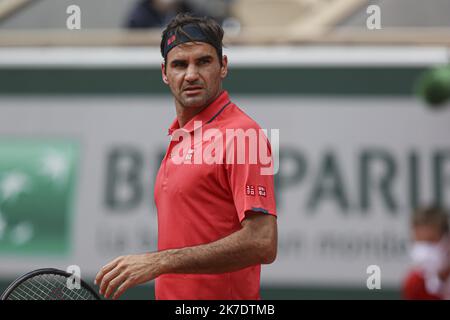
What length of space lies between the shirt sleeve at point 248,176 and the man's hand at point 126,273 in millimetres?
Result: 338

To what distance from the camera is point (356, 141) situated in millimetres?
7172

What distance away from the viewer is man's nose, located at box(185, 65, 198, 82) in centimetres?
260

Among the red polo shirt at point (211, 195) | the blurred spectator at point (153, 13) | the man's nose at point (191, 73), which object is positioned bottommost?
the red polo shirt at point (211, 195)

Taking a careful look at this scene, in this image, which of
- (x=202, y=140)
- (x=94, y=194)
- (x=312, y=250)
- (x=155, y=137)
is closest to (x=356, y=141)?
(x=312, y=250)

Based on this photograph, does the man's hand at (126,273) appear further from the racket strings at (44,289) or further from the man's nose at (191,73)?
the man's nose at (191,73)

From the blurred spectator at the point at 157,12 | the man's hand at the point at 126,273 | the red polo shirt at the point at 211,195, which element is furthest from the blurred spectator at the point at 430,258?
the man's hand at the point at 126,273

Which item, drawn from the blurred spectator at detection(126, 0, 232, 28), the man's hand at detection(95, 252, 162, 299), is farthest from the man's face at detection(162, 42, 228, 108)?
the blurred spectator at detection(126, 0, 232, 28)

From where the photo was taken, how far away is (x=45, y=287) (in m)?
2.75

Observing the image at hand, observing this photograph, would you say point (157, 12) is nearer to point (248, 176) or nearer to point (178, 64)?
point (178, 64)

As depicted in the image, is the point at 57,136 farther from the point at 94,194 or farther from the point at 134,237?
the point at 134,237

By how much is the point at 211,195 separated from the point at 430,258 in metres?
3.63

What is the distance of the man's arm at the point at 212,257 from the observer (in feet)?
7.92

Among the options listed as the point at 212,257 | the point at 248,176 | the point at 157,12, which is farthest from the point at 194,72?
the point at 157,12

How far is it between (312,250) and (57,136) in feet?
8.95
